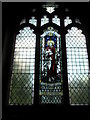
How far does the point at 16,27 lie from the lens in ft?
17.2

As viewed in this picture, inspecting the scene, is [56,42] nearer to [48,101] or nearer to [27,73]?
[27,73]

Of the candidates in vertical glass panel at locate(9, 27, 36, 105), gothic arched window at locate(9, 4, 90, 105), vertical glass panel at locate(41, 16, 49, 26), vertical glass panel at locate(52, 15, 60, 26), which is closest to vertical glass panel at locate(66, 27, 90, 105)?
gothic arched window at locate(9, 4, 90, 105)

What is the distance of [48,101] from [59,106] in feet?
1.22

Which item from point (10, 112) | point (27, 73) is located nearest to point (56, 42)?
point (27, 73)

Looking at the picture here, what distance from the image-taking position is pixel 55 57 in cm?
479

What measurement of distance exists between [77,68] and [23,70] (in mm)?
1550

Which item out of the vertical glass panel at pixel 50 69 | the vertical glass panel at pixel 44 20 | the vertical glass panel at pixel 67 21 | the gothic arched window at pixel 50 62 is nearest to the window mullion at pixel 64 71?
the gothic arched window at pixel 50 62

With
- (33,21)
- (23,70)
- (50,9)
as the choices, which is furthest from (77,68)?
(50,9)

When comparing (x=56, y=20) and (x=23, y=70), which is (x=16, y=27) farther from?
(x=23, y=70)

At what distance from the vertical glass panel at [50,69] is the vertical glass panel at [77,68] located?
0.96 feet

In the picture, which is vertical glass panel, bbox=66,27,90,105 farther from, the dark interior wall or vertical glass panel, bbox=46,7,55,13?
vertical glass panel, bbox=46,7,55,13

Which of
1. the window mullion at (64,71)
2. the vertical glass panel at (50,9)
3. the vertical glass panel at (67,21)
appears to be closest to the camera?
the window mullion at (64,71)

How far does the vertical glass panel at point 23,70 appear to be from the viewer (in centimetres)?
434

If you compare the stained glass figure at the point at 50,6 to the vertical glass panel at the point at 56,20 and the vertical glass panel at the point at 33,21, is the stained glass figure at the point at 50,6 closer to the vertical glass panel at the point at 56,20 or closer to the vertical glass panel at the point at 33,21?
the vertical glass panel at the point at 56,20
